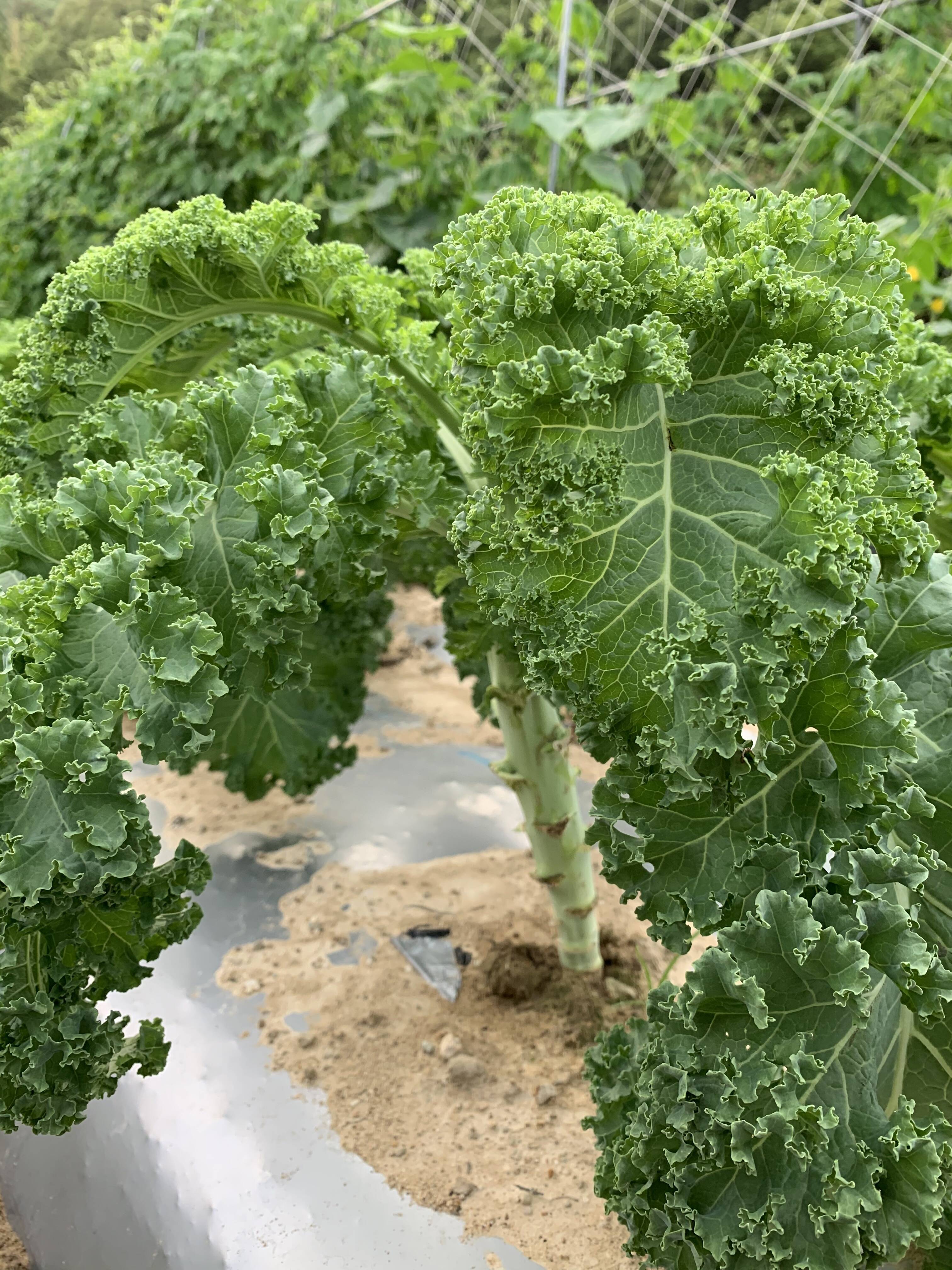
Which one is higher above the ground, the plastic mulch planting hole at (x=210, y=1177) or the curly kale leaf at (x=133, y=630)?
the curly kale leaf at (x=133, y=630)

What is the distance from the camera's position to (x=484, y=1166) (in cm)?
233

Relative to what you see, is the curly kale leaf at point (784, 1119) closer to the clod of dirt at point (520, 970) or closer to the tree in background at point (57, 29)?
the clod of dirt at point (520, 970)

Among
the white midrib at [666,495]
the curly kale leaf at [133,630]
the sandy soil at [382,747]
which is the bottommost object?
the sandy soil at [382,747]

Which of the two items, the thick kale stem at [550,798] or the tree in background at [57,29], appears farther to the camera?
the tree in background at [57,29]

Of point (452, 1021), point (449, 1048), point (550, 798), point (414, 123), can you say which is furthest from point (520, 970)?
point (414, 123)

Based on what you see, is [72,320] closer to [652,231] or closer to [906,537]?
[652,231]

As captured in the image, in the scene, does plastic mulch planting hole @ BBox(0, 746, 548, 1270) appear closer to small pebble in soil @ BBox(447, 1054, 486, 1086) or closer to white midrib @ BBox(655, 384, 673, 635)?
small pebble in soil @ BBox(447, 1054, 486, 1086)

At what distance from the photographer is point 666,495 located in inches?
63.7

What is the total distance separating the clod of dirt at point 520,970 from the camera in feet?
9.80

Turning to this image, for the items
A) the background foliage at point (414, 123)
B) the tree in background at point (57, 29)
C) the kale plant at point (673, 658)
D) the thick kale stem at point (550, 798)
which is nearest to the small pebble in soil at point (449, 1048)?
the thick kale stem at point (550, 798)

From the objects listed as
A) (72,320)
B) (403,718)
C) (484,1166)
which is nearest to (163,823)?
(403,718)

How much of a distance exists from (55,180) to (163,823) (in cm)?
580

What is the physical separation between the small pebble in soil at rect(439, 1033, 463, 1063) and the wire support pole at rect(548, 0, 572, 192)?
434cm

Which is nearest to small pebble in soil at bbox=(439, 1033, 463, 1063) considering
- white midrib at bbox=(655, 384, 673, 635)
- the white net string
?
white midrib at bbox=(655, 384, 673, 635)
